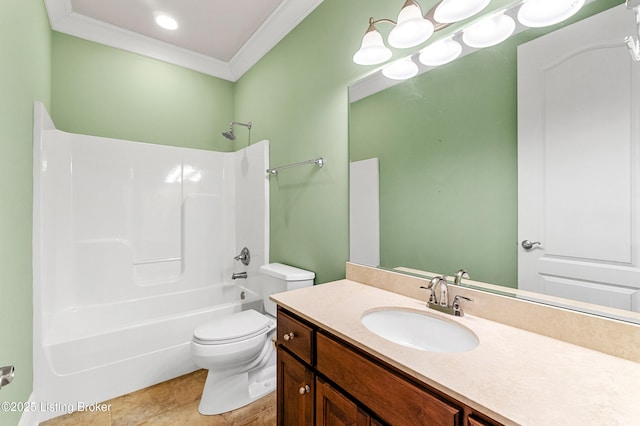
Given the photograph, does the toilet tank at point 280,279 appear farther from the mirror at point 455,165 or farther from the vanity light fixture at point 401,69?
the vanity light fixture at point 401,69

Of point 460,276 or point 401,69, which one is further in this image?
point 401,69

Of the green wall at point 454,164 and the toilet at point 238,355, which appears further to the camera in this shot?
the toilet at point 238,355

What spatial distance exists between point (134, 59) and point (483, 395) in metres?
3.27

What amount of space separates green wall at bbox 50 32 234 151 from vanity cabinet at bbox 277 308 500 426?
2.30 metres

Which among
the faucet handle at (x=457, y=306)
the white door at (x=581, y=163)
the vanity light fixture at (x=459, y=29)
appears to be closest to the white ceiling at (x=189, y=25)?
the vanity light fixture at (x=459, y=29)

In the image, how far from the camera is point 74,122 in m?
2.24

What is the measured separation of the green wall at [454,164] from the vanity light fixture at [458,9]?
157 mm

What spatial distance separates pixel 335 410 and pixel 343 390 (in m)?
0.09

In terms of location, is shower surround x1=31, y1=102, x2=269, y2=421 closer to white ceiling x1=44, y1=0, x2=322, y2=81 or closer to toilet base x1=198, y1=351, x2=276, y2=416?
toilet base x1=198, y1=351, x2=276, y2=416

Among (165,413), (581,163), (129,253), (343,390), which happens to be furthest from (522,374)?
(129,253)

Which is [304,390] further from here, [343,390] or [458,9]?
[458,9]

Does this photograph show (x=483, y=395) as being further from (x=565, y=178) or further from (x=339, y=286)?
(x=339, y=286)

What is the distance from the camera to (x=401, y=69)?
1.33 m

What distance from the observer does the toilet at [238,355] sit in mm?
1594
